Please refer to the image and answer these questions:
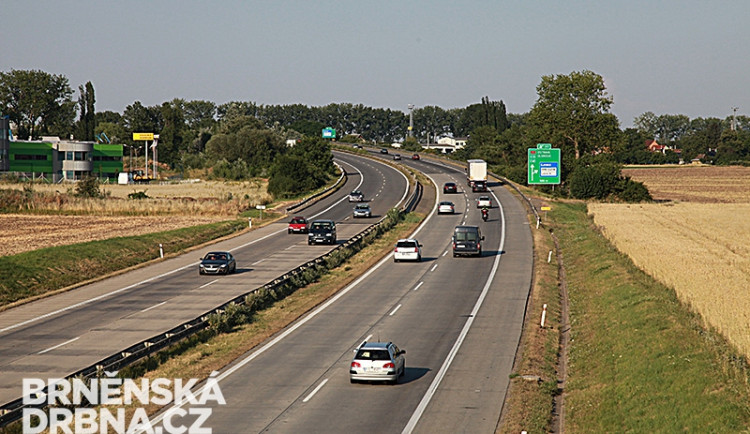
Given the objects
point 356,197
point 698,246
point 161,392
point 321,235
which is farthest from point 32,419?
point 356,197

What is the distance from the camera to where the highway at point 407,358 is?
23.9 metres

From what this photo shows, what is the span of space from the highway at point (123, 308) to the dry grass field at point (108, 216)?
10049 millimetres

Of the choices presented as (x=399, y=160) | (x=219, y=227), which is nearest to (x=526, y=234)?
(x=219, y=227)

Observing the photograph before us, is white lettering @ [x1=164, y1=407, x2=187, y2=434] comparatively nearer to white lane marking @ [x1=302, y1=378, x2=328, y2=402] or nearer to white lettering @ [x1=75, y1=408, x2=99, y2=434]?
white lettering @ [x1=75, y1=408, x2=99, y2=434]

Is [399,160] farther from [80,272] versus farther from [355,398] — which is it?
[355,398]

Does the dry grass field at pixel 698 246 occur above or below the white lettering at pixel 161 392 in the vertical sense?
above

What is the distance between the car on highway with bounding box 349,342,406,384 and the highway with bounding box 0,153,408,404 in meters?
10.0

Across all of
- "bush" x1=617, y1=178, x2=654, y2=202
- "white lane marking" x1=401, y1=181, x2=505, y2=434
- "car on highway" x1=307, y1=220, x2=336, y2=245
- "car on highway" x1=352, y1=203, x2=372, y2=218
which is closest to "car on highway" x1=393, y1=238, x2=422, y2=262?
"white lane marking" x1=401, y1=181, x2=505, y2=434

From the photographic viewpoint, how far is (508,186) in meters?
117

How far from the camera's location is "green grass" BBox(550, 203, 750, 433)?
22.3 meters

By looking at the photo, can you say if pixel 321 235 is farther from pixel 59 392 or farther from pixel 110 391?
pixel 59 392

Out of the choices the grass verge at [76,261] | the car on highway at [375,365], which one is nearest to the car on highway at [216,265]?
the grass verge at [76,261]

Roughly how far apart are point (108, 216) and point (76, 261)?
3386 cm

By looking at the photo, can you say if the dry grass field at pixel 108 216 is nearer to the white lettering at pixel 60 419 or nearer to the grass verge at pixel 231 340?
the grass verge at pixel 231 340
